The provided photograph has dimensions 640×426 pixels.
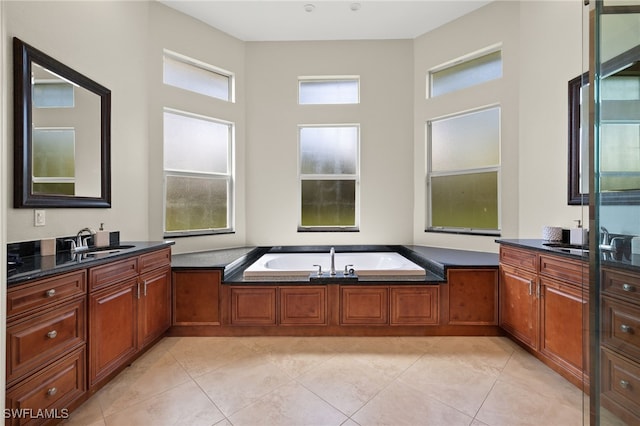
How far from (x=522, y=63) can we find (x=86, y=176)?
13.9 feet

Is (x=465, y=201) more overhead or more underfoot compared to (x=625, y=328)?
more overhead

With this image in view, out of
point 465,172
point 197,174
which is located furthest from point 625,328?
point 197,174

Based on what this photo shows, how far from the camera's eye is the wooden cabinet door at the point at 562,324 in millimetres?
1854

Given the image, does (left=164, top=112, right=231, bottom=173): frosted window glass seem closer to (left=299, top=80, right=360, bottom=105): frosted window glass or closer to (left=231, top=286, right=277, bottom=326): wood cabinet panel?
(left=299, top=80, right=360, bottom=105): frosted window glass

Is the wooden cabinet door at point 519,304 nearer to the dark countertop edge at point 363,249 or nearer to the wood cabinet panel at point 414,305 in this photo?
the dark countertop edge at point 363,249

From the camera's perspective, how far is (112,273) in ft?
6.22

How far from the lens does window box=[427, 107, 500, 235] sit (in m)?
3.21

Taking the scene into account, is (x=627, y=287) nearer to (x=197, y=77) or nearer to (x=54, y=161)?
(x=54, y=161)

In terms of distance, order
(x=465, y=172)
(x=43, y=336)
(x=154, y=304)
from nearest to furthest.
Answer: (x=43, y=336)
(x=154, y=304)
(x=465, y=172)

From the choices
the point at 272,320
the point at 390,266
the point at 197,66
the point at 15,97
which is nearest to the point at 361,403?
the point at 272,320

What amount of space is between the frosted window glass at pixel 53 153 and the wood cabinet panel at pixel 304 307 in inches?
77.0

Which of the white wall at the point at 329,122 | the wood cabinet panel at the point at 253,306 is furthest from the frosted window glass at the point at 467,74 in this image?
the wood cabinet panel at the point at 253,306

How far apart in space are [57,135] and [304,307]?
2.32 m

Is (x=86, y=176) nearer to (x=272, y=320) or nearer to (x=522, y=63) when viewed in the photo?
(x=272, y=320)
